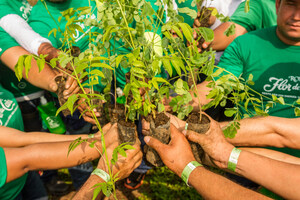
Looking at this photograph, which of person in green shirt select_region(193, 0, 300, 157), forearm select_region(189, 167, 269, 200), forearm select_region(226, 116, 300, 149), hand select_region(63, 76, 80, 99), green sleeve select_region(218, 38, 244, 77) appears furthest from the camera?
green sleeve select_region(218, 38, 244, 77)

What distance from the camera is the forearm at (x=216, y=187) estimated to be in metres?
1.12

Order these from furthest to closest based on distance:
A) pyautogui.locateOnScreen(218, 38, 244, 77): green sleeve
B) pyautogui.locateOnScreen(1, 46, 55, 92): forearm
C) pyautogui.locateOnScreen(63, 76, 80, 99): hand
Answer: pyautogui.locateOnScreen(218, 38, 244, 77): green sleeve
pyautogui.locateOnScreen(1, 46, 55, 92): forearm
pyautogui.locateOnScreen(63, 76, 80, 99): hand

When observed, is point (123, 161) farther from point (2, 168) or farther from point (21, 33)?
point (21, 33)

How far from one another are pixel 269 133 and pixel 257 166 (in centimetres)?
40

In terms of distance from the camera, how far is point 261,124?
154 centimetres

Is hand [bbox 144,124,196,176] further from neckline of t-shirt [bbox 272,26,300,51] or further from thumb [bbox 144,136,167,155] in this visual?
neckline of t-shirt [bbox 272,26,300,51]

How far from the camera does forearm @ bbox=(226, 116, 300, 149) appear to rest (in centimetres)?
148

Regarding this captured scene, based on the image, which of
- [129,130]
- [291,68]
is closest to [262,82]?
[291,68]

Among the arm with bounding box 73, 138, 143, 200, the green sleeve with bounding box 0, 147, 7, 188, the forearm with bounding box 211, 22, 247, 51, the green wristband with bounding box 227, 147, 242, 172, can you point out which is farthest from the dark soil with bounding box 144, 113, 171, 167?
the forearm with bounding box 211, 22, 247, 51

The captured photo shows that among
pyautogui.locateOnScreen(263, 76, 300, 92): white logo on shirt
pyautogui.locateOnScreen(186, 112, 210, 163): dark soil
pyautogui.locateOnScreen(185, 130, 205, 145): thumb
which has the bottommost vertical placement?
pyautogui.locateOnScreen(185, 130, 205, 145): thumb

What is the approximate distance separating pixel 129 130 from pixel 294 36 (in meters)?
1.58

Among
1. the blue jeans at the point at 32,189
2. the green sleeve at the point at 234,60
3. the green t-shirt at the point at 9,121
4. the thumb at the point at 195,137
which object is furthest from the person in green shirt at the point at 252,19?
the blue jeans at the point at 32,189

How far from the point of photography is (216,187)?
3.86 feet

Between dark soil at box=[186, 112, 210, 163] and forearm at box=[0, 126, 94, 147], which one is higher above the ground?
dark soil at box=[186, 112, 210, 163]
